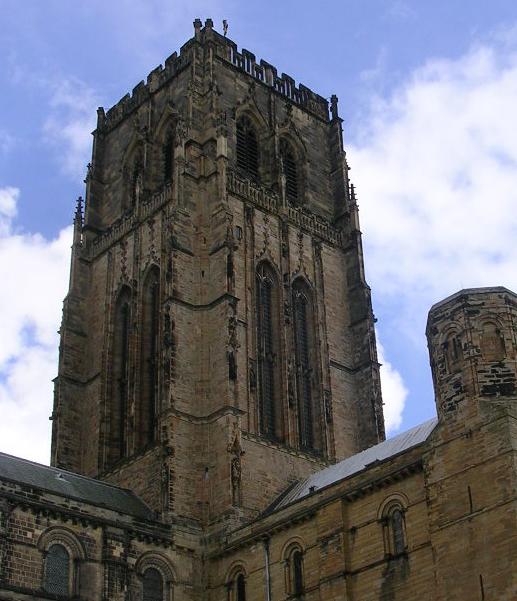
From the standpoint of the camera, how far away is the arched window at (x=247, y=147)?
54.8 meters

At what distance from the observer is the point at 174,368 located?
4481 cm

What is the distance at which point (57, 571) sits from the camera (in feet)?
120

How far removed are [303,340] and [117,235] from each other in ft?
37.2

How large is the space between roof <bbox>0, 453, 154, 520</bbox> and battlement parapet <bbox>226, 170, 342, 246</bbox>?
15.9 m

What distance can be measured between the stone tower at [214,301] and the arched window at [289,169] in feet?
0.43

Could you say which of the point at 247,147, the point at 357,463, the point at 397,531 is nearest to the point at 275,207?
the point at 247,147

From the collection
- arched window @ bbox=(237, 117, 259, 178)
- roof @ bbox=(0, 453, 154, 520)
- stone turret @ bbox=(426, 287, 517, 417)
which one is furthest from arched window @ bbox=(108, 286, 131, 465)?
stone turret @ bbox=(426, 287, 517, 417)

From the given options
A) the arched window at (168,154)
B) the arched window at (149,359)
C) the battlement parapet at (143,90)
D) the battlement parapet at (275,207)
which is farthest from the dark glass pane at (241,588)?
the battlement parapet at (143,90)

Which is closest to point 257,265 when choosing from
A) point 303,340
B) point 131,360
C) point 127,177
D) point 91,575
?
point 303,340

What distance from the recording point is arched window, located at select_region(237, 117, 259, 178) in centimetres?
5481

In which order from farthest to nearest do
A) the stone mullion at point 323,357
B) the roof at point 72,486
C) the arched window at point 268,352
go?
the stone mullion at point 323,357 < the arched window at point 268,352 < the roof at point 72,486

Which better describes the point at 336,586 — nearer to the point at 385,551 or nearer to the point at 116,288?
the point at 385,551

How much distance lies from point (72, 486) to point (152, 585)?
5.31 m

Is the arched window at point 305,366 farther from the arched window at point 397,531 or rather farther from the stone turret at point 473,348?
the stone turret at point 473,348
